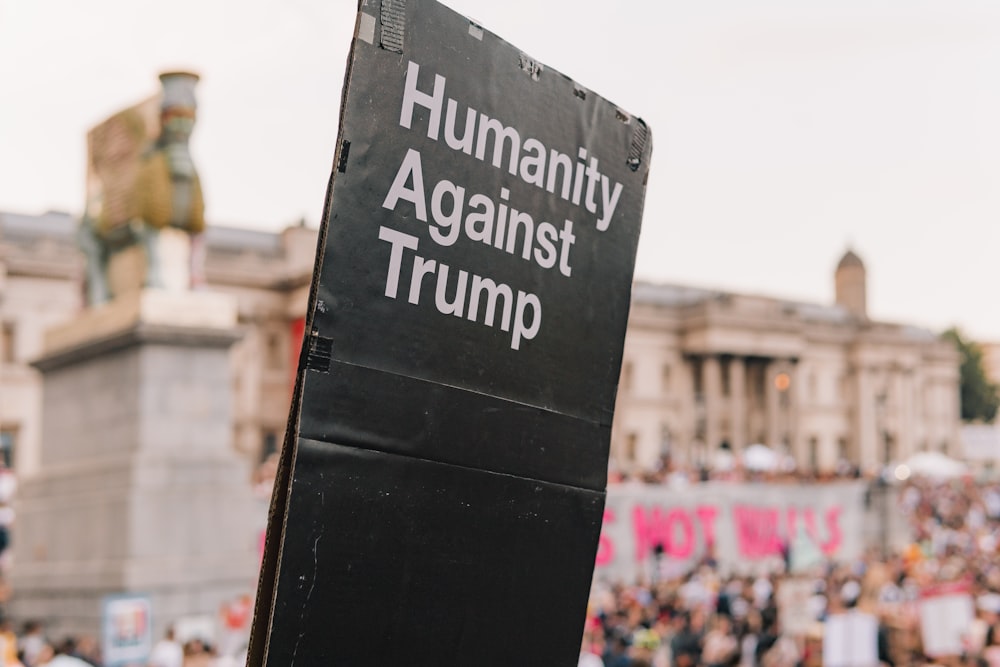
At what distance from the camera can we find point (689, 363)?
72000mm

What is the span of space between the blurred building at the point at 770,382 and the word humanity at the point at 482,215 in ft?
203

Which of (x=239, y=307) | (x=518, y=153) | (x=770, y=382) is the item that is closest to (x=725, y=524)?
(x=518, y=153)

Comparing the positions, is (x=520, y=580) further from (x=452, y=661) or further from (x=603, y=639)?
(x=603, y=639)

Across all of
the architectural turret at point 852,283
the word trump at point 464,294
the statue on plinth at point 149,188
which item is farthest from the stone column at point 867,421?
the word trump at point 464,294

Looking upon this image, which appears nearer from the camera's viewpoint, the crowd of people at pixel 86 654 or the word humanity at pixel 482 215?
the word humanity at pixel 482 215

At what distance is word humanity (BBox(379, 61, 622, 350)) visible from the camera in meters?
1.96

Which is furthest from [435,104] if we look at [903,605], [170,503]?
[170,503]

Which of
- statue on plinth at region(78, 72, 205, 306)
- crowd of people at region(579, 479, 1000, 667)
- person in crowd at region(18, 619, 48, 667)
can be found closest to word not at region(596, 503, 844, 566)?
crowd of people at region(579, 479, 1000, 667)

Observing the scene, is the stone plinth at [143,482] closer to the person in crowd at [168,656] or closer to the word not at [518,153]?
the person in crowd at [168,656]

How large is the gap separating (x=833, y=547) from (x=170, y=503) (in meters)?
21.1

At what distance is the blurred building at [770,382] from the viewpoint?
7031 centimetres

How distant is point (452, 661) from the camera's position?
2.08 meters

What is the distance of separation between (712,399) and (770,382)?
12.8ft

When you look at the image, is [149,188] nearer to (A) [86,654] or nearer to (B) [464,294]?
(A) [86,654]
